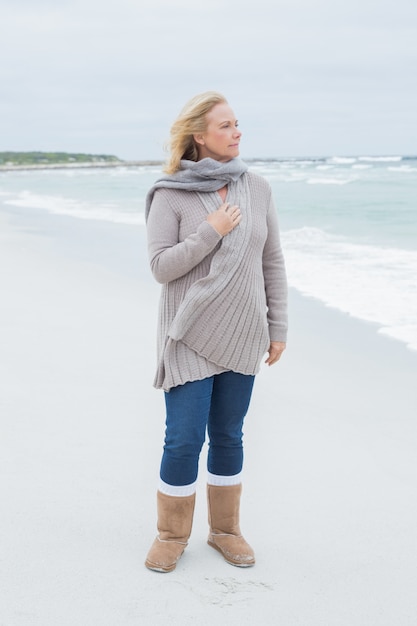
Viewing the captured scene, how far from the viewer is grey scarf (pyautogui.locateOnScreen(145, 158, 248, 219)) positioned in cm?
254

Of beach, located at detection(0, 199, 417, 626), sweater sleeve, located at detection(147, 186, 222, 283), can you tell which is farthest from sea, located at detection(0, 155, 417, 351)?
sweater sleeve, located at detection(147, 186, 222, 283)

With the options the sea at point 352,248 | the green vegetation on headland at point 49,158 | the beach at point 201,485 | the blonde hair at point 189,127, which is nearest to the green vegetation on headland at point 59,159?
A: the green vegetation on headland at point 49,158

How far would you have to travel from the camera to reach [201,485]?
322cm

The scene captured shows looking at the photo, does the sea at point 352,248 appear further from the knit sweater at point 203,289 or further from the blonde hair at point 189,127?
the blonde hair at point 189,127

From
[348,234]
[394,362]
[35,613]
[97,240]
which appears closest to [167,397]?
[35,613]

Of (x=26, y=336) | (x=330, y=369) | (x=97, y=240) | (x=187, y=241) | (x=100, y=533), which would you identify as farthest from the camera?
(x=97, y=240)

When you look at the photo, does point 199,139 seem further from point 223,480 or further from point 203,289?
point 223,480

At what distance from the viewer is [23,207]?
19188 millimetres

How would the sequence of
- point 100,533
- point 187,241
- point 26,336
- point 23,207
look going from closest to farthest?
point 187,241, point 100,533, point 26,336, point 23,207

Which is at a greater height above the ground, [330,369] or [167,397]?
[167,397]

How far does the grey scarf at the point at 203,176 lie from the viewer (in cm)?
254

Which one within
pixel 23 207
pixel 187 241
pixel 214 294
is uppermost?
pixel 187 241

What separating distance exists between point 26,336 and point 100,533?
8.62 feet

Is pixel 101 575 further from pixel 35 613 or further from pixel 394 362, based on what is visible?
pixel 394 362
